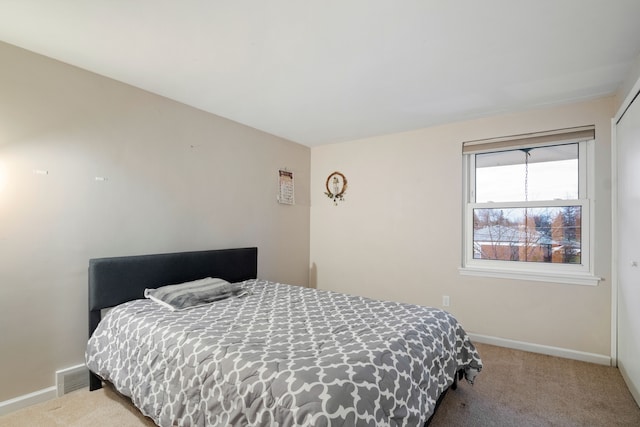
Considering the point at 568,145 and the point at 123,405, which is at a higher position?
the point at 568,145

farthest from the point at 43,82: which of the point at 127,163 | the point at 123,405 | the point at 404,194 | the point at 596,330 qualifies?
the point at 596,330

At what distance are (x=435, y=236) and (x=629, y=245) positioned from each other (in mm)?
1538

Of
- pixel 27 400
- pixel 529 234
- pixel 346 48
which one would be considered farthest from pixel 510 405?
pixel 27 400

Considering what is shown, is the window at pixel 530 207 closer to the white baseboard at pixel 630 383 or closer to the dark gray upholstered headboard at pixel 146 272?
the white baseboard at pixel 630 383

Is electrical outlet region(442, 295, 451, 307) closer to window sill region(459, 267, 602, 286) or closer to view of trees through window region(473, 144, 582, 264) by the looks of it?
window sill region(459, 267, 602, 286)

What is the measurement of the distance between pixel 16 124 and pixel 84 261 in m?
0.99

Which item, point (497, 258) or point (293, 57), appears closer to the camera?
point (293, 57)

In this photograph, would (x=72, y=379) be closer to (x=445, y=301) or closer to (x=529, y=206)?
(x=445, y=301)

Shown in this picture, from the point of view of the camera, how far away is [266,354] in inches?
58.0

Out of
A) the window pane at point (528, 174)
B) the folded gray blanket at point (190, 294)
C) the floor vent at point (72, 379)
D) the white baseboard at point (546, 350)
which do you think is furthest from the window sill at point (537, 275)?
the floor vent at point (72, 379)

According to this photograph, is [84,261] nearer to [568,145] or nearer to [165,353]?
[165,353]

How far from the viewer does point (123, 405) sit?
2.05m

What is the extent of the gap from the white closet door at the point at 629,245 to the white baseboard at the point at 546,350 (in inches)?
6.1

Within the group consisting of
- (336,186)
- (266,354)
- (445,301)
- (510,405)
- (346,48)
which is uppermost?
(346,48)
